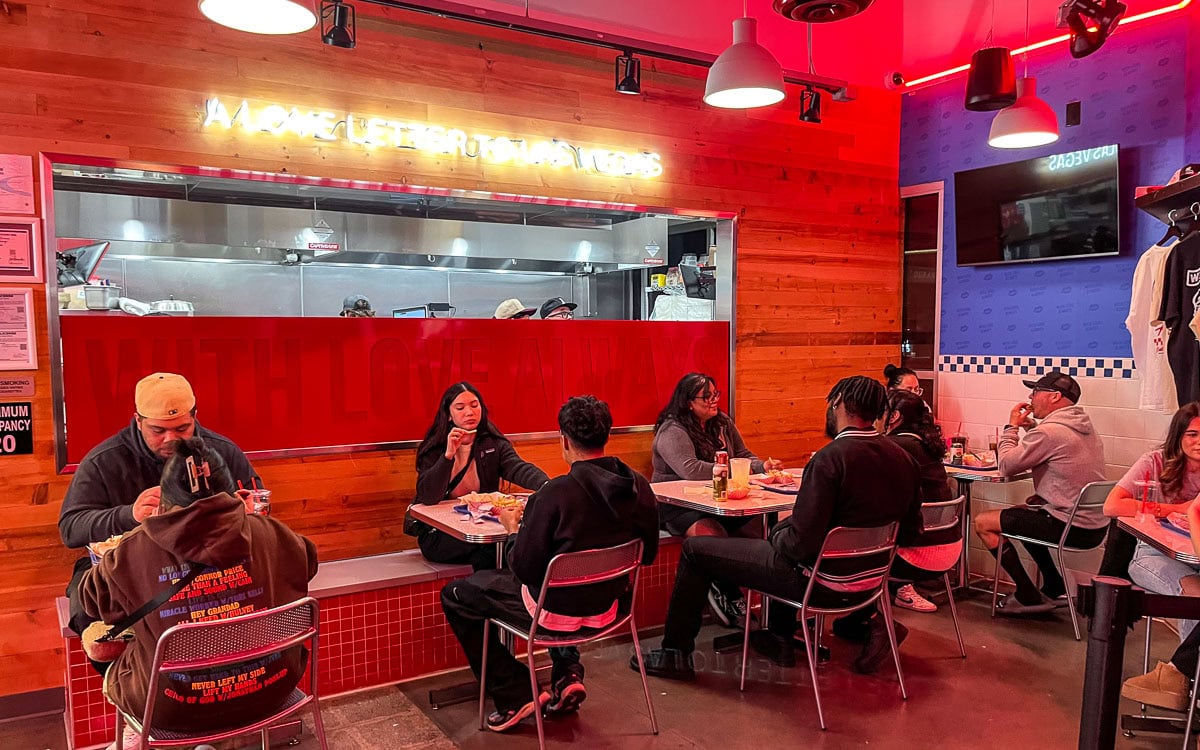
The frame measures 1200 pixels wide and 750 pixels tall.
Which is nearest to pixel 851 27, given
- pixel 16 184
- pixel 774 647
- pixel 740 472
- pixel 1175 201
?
pixel 1175 201

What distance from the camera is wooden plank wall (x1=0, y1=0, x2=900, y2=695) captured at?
3.77 meters

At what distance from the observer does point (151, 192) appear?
6.19m

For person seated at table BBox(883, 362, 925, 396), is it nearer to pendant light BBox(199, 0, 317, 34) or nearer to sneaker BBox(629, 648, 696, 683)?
sneaker BBox(629, 648, 696, 683)

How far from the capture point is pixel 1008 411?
20.0ft

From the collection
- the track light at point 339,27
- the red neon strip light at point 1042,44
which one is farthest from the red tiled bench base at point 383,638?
the red neon strip light at point 1042,44

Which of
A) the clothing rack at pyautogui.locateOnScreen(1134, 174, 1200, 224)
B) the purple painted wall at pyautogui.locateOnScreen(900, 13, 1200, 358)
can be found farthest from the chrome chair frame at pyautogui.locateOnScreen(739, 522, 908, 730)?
the purple painted wall at pyautogui.locateOnScreen(900, 13, 1200, 358)

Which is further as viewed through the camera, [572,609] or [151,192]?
[151,192]

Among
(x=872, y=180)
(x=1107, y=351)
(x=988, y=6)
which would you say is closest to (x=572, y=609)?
(x=1107, y=351)

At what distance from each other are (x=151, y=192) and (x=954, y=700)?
19.6ft

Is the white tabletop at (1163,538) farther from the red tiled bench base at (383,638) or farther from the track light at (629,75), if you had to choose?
the track light at (629,75)

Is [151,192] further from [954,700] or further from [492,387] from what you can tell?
[954,700]

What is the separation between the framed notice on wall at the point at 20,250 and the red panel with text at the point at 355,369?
0.25 metres

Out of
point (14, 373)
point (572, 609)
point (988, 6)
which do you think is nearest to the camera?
point (572, 609)

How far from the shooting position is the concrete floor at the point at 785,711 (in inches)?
136
